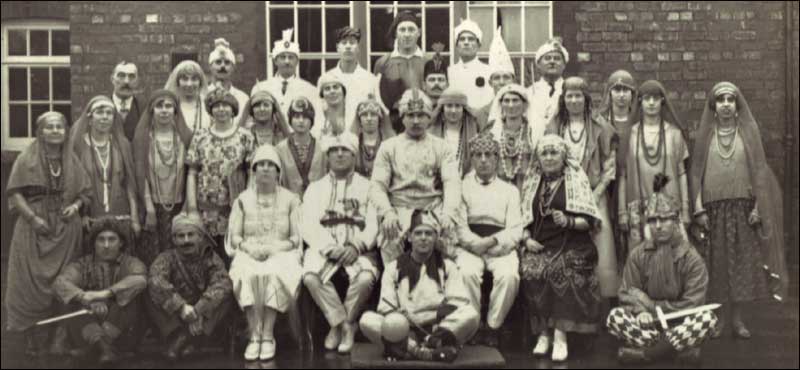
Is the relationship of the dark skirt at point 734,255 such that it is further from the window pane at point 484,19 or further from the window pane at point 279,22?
the window pane at point 279,22

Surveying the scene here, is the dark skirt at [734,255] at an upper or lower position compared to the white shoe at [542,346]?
upper

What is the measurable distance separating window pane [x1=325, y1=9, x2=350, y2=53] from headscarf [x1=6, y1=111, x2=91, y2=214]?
4.02 m

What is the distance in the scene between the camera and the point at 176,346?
7824 millimetres

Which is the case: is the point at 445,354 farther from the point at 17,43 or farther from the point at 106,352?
the point at 17,43

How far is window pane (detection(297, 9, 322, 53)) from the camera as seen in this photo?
38.8ft

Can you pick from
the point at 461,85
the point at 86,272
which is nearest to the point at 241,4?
the point at 461,85

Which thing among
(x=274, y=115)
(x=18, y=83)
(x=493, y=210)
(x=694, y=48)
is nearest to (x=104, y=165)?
(x=274, y=115)

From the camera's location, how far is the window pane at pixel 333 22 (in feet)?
38.8

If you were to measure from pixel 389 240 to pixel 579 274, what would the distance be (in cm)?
128

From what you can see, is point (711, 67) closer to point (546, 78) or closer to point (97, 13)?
point (546, 78)

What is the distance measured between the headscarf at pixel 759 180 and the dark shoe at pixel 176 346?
147 inches

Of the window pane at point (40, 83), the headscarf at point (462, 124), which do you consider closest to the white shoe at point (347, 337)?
the headscarf at point (462, 124)

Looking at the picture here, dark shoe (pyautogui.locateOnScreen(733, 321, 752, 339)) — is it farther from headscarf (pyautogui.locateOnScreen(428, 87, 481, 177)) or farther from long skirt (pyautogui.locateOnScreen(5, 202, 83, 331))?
long skirt (pyautogui.locateOnScreen(5, 202, 83, 331))

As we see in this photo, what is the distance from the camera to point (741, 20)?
1175 cm
